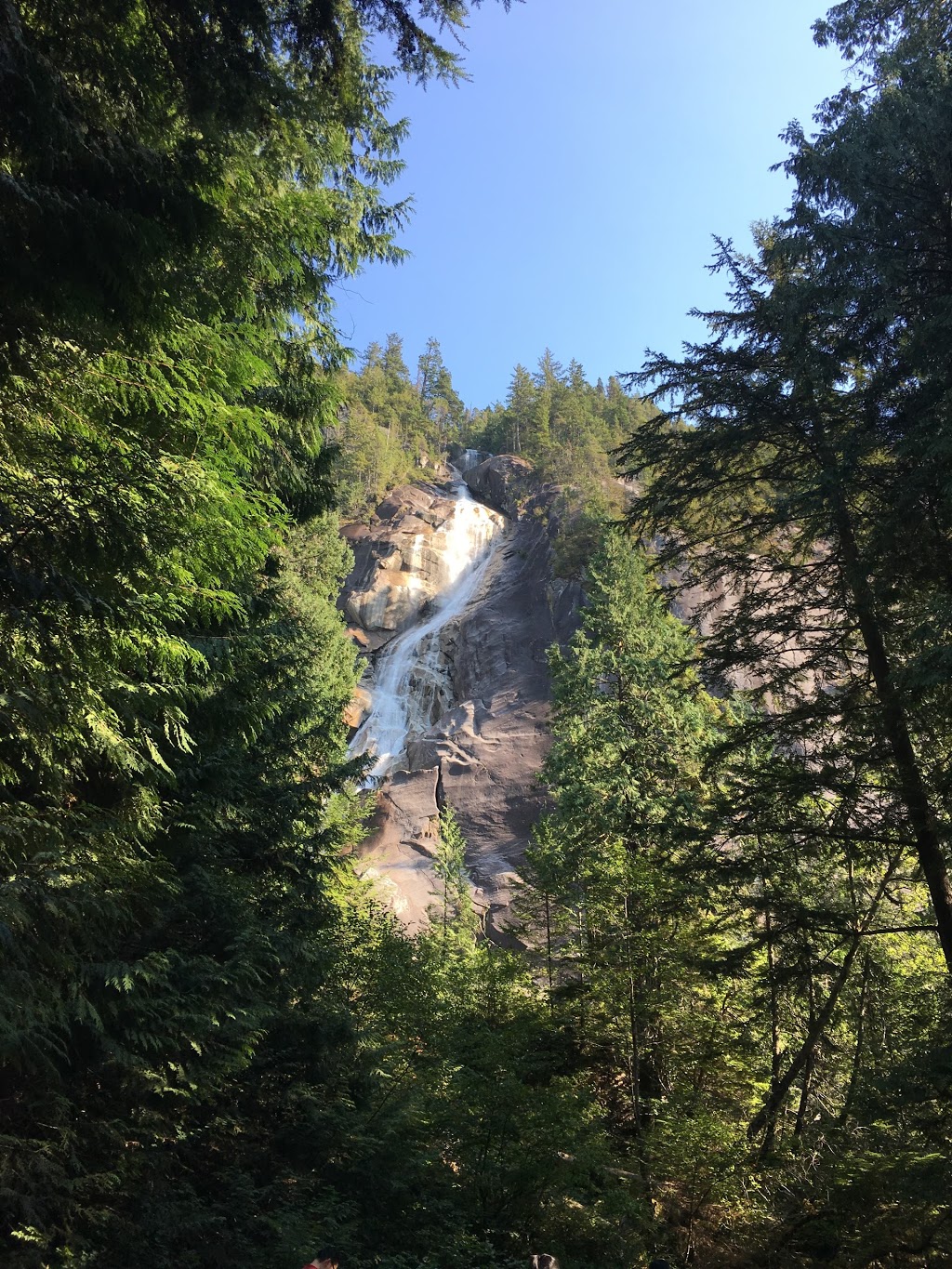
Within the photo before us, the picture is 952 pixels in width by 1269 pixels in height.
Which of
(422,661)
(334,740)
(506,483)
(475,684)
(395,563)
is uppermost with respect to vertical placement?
(506,483)

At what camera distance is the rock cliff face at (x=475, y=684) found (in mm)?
34000

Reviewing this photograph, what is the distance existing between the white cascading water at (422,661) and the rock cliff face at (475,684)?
2.31 ft

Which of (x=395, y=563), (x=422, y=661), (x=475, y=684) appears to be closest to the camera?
(x=475, y=684)

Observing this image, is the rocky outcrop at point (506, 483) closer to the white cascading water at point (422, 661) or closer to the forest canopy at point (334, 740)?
the white cascading water at point (422, 661)

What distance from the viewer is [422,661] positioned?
4756 centimetres

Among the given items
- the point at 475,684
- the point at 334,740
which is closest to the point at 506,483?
the point at 475,684

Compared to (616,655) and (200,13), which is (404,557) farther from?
(200,13)

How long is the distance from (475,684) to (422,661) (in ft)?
17.7

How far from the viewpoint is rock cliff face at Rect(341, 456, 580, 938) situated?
34000mm

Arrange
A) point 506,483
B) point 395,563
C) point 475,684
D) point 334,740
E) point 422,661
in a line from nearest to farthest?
point 334,740
point 475,684
point 422,661
point 395,563
point 506,483

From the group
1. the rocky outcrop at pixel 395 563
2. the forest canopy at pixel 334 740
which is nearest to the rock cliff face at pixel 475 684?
the rocky outcrop at pixel 395 563

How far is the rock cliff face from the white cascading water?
705 mm

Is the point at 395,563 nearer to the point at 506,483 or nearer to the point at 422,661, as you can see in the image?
the point at 422,661

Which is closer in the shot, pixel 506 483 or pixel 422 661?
pixel 422 661
